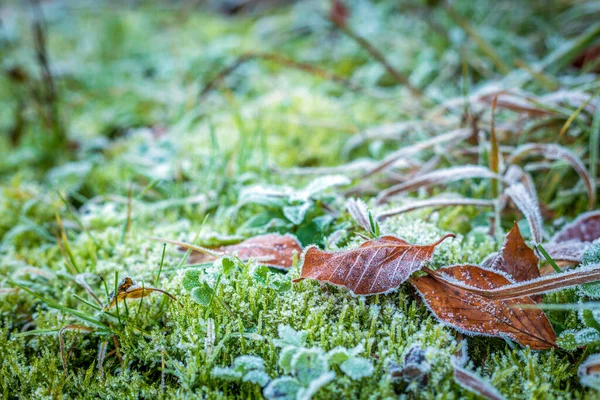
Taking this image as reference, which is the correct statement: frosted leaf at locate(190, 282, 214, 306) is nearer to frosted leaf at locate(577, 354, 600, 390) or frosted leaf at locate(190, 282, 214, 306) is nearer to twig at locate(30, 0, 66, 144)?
frosted leaf at locate(577, 354, 600, 390)

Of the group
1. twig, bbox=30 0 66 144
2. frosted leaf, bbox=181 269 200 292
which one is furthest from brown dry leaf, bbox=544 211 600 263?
twig, bbox=30 0 66 144

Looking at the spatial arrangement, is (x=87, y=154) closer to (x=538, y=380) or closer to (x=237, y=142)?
(x=237, y=142)

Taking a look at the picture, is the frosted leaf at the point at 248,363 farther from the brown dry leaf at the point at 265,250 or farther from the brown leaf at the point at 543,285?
the brown leaf at the point at 543,285

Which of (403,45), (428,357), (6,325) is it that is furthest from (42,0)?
(428,357)

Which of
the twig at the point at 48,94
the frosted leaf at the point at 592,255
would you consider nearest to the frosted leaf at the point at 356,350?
the frosted leaf at the point at 592,255

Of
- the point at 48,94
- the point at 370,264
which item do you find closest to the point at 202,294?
the point at 370,264

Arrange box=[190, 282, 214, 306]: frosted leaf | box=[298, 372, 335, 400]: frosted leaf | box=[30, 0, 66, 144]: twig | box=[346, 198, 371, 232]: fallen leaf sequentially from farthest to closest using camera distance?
box=[30, 0, 66, 144]: twig, box=[346, 198, 371, 232]: fallen leaf, box=[190, 282, 214, 306]: frosted leaf, box=[298, 372, 335, 400]: frosted leaf
